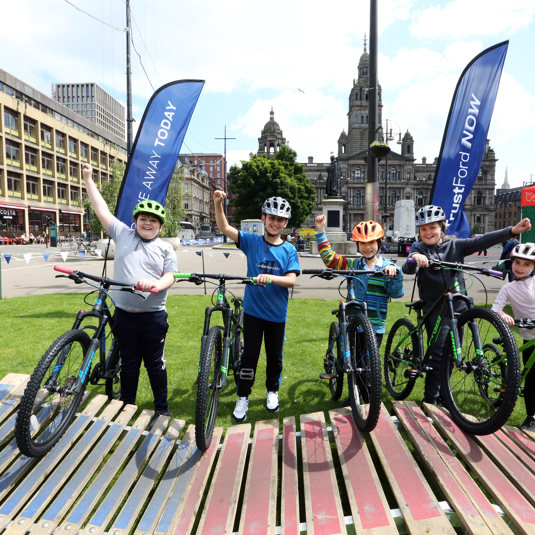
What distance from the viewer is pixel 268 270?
3520mm

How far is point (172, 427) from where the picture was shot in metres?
3.17

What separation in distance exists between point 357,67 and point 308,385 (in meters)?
105

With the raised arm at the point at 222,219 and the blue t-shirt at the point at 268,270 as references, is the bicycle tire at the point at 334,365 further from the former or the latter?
the raised arm at the point at 222,219

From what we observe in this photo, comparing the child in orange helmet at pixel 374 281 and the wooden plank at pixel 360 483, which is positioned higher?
the child in orange helmet at pixel 374 281

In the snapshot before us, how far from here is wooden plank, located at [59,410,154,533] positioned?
2.20 meters

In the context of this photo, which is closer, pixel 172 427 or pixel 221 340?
pixel 172 427

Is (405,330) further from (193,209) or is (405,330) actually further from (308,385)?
(193,209)

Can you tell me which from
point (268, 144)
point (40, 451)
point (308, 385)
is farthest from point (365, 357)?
point (268, 144)

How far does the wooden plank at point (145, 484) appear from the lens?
2.22 meters

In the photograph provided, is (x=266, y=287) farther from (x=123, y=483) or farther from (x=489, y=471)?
(x=489, y=471)

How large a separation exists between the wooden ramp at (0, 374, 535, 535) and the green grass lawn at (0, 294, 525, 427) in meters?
0.90

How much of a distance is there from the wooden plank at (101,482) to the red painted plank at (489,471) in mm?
2521

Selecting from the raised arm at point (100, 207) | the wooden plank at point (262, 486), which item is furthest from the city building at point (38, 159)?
the wooden plank at point (262, 486)

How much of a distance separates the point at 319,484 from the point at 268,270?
1.81 m
